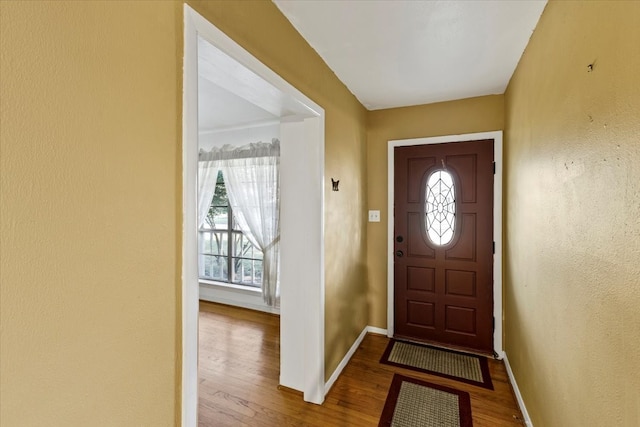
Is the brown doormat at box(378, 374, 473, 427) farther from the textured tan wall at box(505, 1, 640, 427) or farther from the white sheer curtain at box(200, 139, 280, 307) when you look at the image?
the white sheer curtain at box(200, 139, 280, 307)

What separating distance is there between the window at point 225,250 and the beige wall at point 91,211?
3045 mm

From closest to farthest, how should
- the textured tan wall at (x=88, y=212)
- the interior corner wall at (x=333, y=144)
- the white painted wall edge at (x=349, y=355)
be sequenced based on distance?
1. the textured tan wall at (x=88, y=212)
2. the interior corner wall at (x=333, y=144)
3. the white painted wall edge at (x=349, y=355)

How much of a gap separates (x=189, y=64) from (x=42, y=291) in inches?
31.2

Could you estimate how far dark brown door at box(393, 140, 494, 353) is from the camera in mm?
2734

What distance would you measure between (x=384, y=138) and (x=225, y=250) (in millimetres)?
2697

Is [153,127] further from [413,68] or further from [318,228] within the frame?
[413,68]

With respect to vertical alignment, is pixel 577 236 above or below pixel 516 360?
above

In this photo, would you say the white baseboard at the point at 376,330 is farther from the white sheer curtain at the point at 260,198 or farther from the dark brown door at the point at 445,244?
the white sheer curtain at the point at 260,198

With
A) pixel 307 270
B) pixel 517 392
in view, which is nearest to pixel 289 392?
pixel 307 270

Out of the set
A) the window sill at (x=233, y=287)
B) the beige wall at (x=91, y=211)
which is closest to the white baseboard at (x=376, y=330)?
the window sill at (x=233, y=287)

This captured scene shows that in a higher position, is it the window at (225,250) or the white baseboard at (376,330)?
the window at (225,250)

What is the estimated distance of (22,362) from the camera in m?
0.65

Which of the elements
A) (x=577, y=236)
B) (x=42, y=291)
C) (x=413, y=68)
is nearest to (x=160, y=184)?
(x=42, y=291)

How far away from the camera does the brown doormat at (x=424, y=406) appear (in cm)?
187
